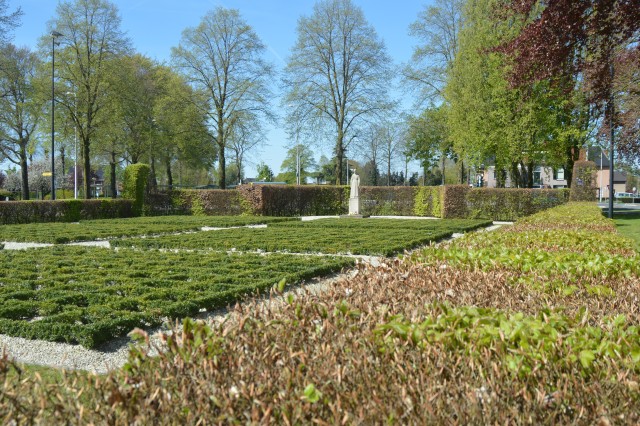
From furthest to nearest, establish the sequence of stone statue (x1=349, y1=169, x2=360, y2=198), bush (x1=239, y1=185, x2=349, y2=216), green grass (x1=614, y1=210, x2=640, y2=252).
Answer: bush (x1=239, y1=185, x2=349, y2=216), stone statue (x1=349, y1=169, x2=360, y2=198), green grass (x1=614, y1=210, x2=640, y2=252)

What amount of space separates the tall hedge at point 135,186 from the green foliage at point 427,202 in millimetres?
16171

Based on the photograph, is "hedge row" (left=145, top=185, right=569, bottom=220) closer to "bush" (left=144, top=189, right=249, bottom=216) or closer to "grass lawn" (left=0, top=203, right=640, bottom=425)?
"bush" (left=144, top=189, right=249, bottom=216)

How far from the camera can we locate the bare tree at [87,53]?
34.4m

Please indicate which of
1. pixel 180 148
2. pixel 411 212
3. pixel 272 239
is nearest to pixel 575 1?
pixel 272 239

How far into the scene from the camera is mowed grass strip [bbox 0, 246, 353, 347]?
18.4 ft

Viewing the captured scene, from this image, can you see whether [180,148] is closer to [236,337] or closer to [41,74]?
[41,74]

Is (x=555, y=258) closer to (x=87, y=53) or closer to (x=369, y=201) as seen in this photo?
(x=369, y=201)

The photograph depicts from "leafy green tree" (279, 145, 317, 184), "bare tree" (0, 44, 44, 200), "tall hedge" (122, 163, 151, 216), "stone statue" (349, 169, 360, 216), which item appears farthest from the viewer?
"leafy green tree" (279, 145, 317, 184)

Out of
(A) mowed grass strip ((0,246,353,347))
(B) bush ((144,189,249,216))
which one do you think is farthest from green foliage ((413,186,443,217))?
(A) mowed grass strip ((0,246,353,347))

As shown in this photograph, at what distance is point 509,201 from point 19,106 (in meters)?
34.1

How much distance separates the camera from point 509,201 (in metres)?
27.3

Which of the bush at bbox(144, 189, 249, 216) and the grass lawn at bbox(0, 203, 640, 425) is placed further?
the bush at bbox(144, 189, 249, 216)

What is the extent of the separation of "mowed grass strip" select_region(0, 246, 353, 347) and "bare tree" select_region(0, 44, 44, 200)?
29.1 metres

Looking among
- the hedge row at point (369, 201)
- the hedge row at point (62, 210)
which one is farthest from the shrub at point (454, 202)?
the hedge row at point (62, 210)
